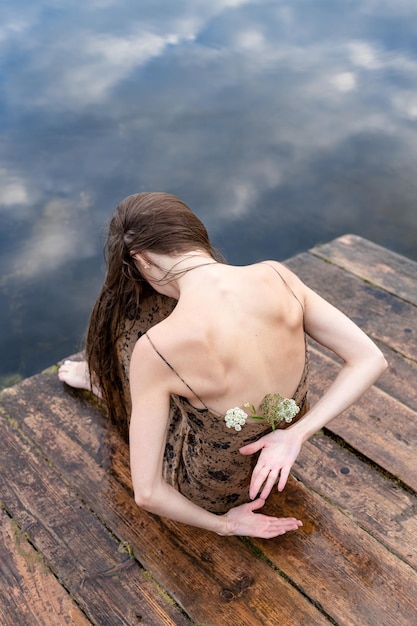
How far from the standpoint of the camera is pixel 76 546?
2238 mm

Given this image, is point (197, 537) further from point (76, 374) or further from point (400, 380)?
point (400, 380)

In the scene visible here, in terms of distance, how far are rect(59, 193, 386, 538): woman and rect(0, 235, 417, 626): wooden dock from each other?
0.45 ft

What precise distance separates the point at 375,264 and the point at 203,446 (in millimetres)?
1899

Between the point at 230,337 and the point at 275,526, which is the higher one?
the point at 230,337

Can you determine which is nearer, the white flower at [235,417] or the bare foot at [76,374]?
the white flower at [235,417]

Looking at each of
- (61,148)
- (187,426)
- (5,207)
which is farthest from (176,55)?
(187,426)

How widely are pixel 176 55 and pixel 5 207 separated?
3.05 meters

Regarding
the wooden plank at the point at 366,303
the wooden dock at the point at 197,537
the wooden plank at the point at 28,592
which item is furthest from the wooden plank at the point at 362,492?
the wooden plank at the point at 28,592

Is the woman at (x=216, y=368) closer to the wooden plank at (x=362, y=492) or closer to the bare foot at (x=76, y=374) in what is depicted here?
the wooden plank at (x=362, y=492)

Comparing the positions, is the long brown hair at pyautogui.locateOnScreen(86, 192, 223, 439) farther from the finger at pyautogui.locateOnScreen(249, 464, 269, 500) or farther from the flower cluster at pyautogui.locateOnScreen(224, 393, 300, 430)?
the finger at pyautogui.locateOnScreen(249, 464, 269, 500)

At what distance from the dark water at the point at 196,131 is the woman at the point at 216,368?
2.36 metres

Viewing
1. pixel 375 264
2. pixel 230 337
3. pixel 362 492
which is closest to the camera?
pixel 230 337

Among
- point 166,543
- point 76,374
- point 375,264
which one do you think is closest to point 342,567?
point 166,543

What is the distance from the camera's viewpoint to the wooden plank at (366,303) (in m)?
3.11
